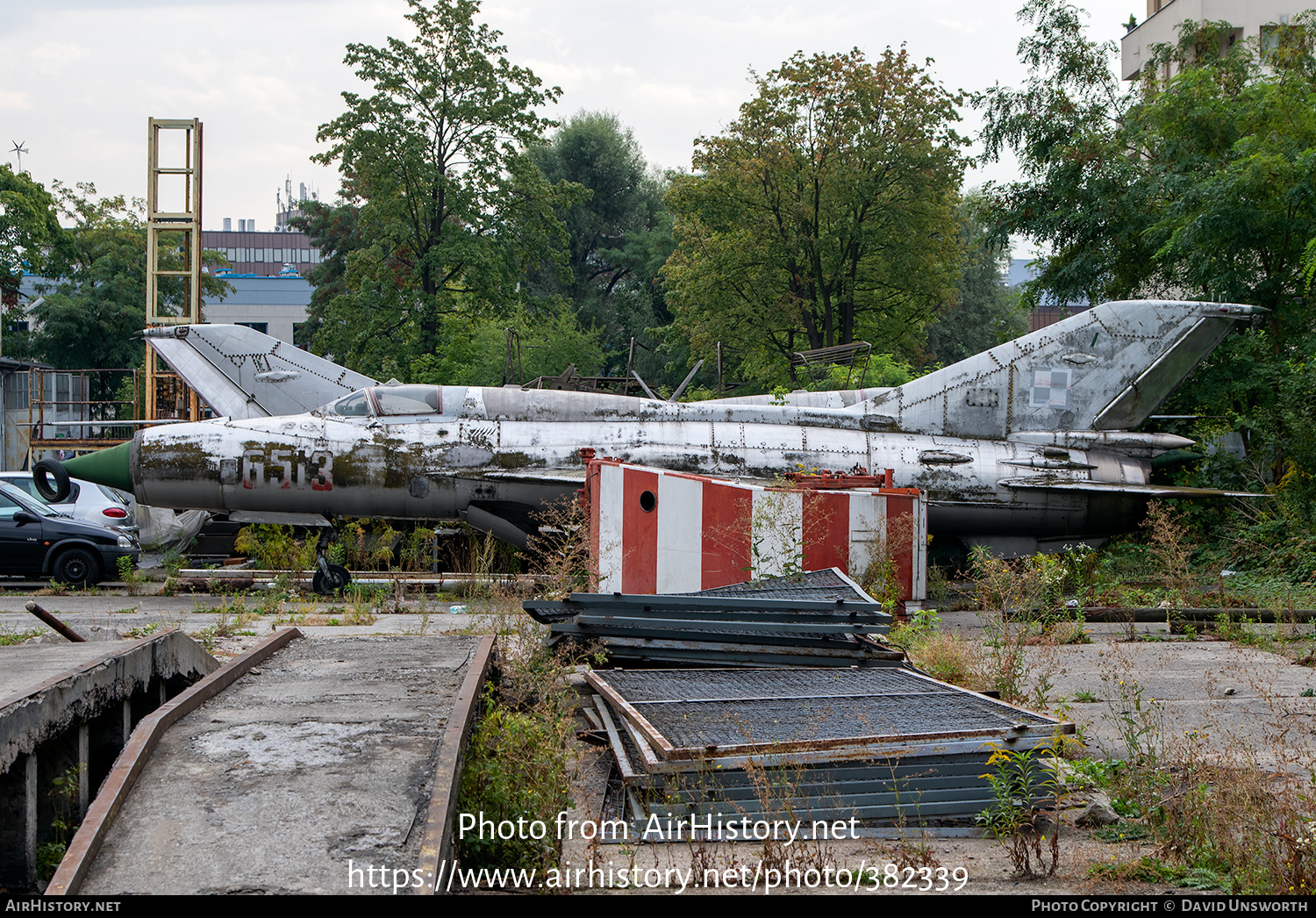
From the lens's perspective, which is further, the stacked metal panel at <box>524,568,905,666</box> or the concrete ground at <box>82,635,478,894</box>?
the stacked metal panel at <box>524,568,905,666</box>

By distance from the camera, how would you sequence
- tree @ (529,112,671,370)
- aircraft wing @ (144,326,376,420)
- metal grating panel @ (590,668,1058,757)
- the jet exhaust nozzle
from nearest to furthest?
metal grating panel @ (590,668,1058,757) → the jet exhaust nozzle → aircraft wing @ (144,326,376,420) → tree @ (529,112,671,370)

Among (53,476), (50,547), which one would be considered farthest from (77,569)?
(53,476)

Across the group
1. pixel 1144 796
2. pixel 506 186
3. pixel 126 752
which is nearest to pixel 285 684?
pixel 126 752

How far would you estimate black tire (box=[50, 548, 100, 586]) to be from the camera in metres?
15.3

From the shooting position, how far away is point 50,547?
50.3 ft

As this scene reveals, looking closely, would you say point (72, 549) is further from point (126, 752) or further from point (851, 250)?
point (851, 250)

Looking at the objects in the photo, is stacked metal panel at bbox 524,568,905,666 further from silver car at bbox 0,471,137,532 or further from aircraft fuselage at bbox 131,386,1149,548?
silver car at bbox 0,471,137,532

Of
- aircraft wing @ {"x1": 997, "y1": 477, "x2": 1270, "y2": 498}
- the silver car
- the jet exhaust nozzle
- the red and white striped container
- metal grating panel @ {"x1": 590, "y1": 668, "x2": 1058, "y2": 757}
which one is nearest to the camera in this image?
metal grating panel @ {"x1": 590, "y1": 668, "x2": 1058, "y2": 757}

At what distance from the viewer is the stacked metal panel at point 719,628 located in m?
7.67

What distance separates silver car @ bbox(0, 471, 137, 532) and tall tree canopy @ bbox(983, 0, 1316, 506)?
17843 millimetres

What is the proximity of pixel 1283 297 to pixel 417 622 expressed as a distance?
15.1 meters

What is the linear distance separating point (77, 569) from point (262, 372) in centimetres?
452

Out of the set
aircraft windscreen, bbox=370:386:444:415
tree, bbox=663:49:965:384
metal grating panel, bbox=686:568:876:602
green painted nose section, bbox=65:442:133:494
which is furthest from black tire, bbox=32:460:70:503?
tree, bbox=663:49:965:384

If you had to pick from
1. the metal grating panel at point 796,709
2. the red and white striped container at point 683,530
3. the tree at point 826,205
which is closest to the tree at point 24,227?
the tree at point 826,205
